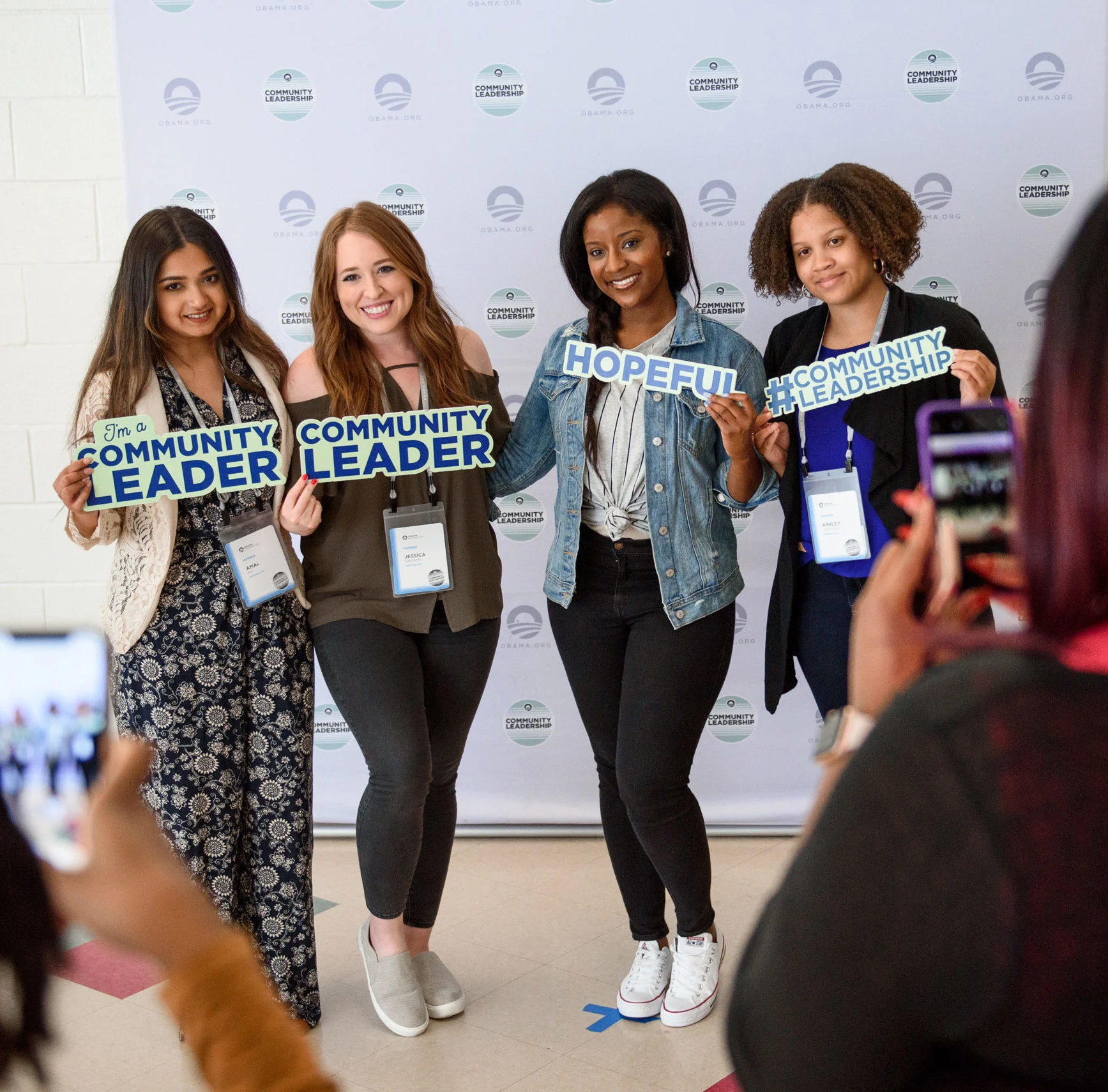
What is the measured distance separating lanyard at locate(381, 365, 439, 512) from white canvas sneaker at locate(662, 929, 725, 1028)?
106 cm

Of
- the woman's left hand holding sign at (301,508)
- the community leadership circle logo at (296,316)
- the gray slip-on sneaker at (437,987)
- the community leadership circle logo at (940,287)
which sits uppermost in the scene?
the community leadership circle logo at (940,287)

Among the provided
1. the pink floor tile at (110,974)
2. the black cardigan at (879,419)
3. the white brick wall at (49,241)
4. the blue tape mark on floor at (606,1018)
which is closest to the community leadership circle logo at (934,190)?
the black cardigan at (879,419)

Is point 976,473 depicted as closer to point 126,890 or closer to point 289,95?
point 126,890

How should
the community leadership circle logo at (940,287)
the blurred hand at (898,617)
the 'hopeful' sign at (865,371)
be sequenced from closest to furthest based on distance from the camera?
the blurred hand at (898,617)
the 'hopeful' sign at (865,371)
the community leadership circle logo at (940,287)

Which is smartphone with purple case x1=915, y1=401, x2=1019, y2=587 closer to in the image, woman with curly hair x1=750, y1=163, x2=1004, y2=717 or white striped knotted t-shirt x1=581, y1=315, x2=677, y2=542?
woman with curly hair x1=750, y1=163, x2=1004, y2=717

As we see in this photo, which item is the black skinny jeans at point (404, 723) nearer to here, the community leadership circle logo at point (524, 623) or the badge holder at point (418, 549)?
the badge holder at point (418, 549)

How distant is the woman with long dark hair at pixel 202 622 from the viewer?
7.38 ft

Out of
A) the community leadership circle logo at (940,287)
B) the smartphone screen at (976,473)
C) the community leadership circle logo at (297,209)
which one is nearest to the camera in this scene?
the smartphone screen at (976,473)

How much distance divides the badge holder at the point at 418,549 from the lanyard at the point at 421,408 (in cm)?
2

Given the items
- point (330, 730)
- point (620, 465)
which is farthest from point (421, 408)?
point (330, 730)

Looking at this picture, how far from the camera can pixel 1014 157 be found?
3.12 metres

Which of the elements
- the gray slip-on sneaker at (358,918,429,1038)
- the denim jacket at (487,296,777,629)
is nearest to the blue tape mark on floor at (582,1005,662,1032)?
the gray slip-on sneaker at (358,918,429,1038)

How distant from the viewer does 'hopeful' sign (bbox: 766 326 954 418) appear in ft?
7.11

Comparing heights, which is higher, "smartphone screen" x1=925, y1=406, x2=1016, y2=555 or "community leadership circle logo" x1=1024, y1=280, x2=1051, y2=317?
"community leadership circle logo" x1=1024, y1=280, x2=1051, y2=317
